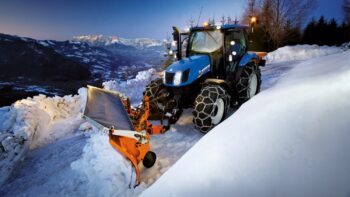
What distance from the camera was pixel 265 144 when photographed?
8.20 ft

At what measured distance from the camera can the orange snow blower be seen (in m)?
3.65

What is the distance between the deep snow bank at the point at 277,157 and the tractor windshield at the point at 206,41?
9.53 ft

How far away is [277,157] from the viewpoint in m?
2.25

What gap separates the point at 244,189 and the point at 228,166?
1.21 feet

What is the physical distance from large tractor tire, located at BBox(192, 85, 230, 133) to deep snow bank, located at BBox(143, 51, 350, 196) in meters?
1.57

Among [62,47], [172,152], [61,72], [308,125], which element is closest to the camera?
[308,125]

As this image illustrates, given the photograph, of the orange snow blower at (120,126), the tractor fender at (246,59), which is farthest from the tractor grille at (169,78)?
the tractor fender at (246,59)

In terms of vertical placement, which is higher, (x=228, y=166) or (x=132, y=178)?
(x=228, y=166)

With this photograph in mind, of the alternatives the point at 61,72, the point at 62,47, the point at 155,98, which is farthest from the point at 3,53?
the point at 155,98

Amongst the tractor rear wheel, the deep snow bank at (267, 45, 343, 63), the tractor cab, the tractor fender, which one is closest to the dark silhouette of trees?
the deep snow bank at (267, 45, 343, 63)

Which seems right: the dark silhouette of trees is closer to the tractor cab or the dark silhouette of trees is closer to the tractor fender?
the tractor fender

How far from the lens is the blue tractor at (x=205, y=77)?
500 centimetres

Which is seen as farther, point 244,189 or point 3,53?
point 3,53

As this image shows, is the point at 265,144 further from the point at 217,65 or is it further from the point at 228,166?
the point at 217,65
